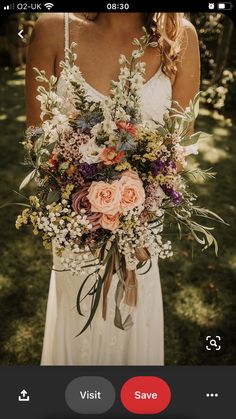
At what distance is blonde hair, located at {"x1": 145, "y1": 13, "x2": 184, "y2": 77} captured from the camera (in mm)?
1765

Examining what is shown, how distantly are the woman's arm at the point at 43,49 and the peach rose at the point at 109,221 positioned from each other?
63cm

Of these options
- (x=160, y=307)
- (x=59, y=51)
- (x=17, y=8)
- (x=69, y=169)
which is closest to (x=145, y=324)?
(x=160, y=307)

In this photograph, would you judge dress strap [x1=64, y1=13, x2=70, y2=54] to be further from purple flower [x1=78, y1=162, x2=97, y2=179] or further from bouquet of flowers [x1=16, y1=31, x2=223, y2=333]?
purple flower [x1=78, y1=162, x2=97, y2=179]

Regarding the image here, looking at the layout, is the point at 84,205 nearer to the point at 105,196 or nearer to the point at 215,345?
the point at 105,196

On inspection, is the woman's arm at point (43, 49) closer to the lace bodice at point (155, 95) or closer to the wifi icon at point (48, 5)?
the lace bodice at point (155, 95)

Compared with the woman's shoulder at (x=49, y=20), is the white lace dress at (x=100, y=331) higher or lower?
lower

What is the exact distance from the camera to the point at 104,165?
145 cm

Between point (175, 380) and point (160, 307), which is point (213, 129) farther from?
point (175, 380)

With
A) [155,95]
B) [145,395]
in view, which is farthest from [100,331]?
[155,95]

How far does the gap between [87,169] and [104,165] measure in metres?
0.05

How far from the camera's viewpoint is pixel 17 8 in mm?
1469

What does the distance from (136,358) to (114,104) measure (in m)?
1.32

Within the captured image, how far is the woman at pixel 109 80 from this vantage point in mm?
1817

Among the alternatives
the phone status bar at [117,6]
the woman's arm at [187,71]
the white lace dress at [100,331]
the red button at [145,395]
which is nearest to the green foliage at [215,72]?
the woman's arm at [187,71]
